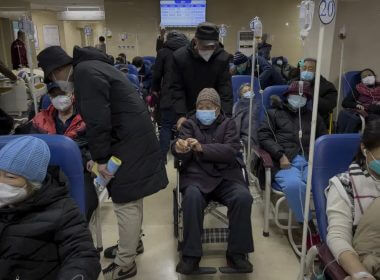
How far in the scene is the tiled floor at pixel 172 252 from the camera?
221cm

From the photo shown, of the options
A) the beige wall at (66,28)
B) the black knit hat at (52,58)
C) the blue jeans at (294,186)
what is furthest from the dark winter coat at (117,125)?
the beige wall at (66,28)

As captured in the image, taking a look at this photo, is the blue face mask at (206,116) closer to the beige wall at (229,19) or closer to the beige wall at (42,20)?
the beige wall at (229,19)

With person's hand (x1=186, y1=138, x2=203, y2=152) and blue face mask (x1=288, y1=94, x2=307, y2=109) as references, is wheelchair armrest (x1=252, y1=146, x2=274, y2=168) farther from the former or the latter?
person's hand (x1=186, y1=138, x2=203, y2=152)

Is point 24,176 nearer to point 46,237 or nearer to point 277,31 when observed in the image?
point 46,237

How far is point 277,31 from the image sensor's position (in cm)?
→ 830

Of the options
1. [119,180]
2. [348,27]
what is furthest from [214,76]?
[348,27]

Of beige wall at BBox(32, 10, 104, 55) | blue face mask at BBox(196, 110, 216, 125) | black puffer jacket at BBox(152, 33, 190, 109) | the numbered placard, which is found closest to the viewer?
the numbered placard

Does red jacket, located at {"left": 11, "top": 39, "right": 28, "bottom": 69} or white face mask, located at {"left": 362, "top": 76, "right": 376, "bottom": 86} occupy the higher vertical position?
red jacket, located at {"left": 11, "top": 39, "right": 28, "bottom": 69}

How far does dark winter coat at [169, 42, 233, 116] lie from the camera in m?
2.77

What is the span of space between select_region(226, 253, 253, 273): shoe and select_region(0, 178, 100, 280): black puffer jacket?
1052 millimetres

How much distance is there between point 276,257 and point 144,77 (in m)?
3.86

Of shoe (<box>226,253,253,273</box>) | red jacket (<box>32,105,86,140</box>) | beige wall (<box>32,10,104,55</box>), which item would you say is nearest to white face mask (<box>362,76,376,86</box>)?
shoe (<box>226,253,253,273</box>)

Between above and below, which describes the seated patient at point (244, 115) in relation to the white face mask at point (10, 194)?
below

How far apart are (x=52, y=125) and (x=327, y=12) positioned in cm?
168
